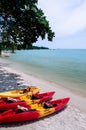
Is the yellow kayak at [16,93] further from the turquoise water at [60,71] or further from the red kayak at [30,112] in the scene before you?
the turquoise water at [60,71]

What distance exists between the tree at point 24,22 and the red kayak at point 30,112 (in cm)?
895

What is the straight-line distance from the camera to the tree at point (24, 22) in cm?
1884

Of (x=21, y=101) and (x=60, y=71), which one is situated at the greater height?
(x=21, y=101)

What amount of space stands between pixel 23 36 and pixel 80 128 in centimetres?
1185

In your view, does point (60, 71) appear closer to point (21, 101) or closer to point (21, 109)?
point (21, 101)

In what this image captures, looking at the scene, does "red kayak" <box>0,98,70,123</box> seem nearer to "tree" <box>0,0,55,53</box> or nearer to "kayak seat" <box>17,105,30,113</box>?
"kayak seat" <box>17,105,30,113</box>

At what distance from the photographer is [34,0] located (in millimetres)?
19094

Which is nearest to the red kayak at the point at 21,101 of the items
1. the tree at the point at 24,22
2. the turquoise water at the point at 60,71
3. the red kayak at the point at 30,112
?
the red kayak at the point at 30,112

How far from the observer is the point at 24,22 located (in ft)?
63.7

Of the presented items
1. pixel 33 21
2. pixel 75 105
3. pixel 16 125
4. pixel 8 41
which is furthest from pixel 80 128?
pixel 8 41

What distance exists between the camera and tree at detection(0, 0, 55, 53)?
18844mm

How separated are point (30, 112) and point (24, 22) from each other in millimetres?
10449

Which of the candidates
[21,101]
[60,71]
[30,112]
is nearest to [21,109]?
[30,112]

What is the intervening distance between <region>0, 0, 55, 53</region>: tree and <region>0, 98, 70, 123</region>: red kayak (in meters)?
8.95
